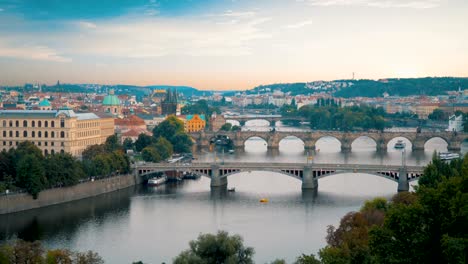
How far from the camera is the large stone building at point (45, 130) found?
3797cm

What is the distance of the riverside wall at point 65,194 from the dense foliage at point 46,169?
0.24 metres

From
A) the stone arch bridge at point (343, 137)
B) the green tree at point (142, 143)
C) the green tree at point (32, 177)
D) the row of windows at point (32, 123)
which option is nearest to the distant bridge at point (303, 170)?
the row of windows at point (32, 123)

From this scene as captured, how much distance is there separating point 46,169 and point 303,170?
1059 centimetres

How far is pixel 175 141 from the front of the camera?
48.2 meters

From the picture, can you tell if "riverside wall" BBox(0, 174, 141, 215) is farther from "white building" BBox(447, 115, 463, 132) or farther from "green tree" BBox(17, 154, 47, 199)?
"white building" BBox(447, 115, 463, 132)

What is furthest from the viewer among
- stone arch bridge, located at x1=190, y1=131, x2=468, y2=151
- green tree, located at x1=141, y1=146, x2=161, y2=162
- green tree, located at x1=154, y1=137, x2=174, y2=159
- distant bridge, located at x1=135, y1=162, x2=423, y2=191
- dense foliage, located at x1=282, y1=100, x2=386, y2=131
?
dense foliage, located at x1=282, y1=100, x2=386, y2=131

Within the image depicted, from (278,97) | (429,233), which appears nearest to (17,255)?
(429,233)

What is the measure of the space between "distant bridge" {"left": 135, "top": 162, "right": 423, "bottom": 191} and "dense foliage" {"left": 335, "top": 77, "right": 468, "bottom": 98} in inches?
3964

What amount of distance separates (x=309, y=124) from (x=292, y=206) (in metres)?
53.3

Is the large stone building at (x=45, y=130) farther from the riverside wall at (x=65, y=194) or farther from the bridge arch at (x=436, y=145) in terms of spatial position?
the bridge arch at (x=436, y=145)

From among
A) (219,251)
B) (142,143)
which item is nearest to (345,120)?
(142,143)

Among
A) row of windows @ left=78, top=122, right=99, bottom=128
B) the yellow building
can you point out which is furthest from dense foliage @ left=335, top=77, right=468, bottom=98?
row of windows @ left=78, top=122, right=99, bottom=128

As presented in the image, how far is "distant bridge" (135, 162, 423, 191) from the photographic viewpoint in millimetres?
31734

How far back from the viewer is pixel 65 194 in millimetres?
29156
